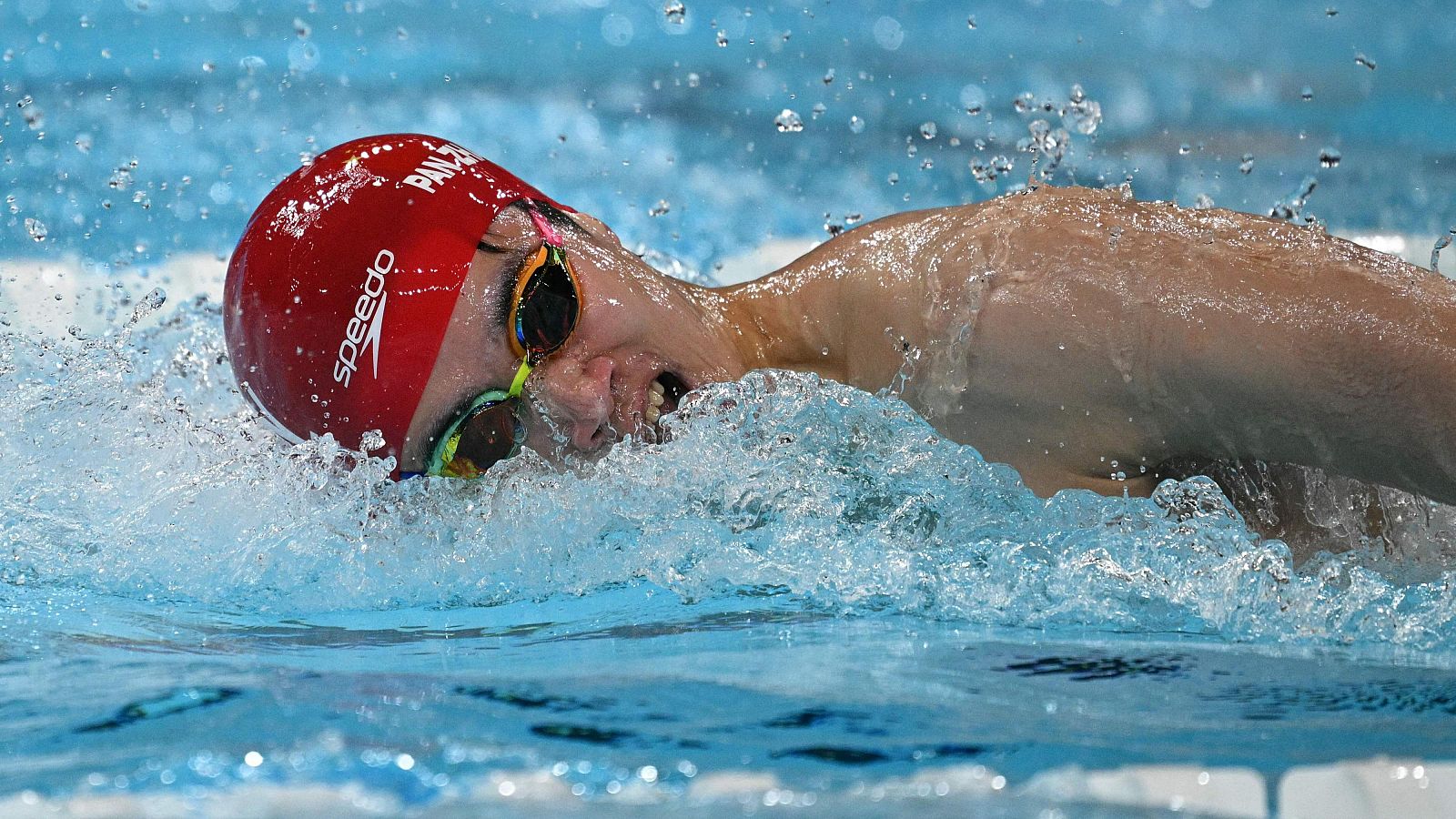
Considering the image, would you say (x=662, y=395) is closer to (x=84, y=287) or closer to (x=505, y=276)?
(x=505, y=276)

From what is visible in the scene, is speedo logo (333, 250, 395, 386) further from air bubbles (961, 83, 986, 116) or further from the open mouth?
air bubbles (961, 83, 986, 116)

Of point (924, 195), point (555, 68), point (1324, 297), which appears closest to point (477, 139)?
point (555, 68)

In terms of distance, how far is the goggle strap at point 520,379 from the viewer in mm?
1644

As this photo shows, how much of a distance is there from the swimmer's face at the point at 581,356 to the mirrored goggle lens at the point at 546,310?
13mm

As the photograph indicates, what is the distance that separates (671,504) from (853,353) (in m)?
0.30

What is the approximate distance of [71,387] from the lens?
205 cm

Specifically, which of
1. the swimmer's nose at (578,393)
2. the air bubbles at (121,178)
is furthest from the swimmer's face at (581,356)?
the air bubbles at (121,178)

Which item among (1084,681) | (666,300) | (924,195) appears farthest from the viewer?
(924,195)

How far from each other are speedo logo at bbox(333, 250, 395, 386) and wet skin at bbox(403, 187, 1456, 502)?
9 cm

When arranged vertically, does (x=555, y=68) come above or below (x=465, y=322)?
above

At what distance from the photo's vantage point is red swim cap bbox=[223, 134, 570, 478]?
5.32 ft

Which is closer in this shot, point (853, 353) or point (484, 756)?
point (484, 756)

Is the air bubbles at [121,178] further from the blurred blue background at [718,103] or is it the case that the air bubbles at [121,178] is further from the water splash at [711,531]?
the water splash at [711,531]

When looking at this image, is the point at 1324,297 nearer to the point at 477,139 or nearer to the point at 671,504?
the point at 671,504
